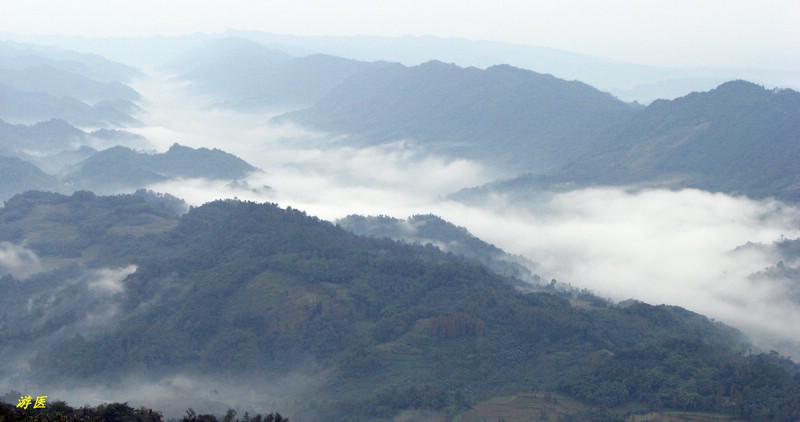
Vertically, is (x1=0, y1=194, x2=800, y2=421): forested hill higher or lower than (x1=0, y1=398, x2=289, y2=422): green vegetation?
higher

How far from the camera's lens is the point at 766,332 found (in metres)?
117

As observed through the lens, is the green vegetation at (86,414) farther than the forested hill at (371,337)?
No

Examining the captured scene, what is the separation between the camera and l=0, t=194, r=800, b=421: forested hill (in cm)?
7812

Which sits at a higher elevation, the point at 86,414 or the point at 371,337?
→ the point at 371,337

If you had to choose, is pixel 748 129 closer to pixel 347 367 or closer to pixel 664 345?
pixel 664 345

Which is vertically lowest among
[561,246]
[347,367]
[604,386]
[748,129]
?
[604,386]

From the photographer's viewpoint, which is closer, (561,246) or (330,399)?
(330,399)

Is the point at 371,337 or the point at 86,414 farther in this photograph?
the point at 371,337

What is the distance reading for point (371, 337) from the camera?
9238cm

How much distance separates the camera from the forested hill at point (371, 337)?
78125 millimetres

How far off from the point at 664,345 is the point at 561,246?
83.3 meters

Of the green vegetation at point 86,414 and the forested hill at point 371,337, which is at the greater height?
the forested hill at point 371,337

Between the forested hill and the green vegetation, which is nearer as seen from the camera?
the green vegetation

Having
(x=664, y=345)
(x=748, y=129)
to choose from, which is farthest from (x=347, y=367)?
(x=748, y=129)
